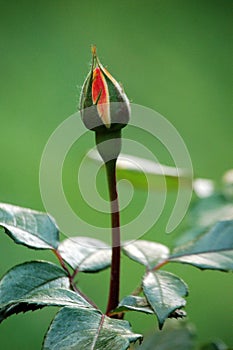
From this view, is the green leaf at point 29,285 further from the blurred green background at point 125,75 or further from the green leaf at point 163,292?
the blurred green background at point 125,75

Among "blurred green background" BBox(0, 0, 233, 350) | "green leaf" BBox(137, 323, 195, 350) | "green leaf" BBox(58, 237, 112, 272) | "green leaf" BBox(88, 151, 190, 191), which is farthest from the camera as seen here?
"blurred green background" BBox(0, 0, 233, 350)

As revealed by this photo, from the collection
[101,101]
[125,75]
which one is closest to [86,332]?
[101,101]

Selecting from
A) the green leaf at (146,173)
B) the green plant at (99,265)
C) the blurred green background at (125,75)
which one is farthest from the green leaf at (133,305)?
the blurred green background at (125,75)

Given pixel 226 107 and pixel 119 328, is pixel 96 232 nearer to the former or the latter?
pixel 119 328

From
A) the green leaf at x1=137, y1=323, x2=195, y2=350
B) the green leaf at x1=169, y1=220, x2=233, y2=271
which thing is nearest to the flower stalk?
the green leaf at x1=169, y1=220, x2=233, y2=271

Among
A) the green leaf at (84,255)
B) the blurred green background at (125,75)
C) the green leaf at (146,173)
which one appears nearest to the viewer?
the green leaf at (84,255)

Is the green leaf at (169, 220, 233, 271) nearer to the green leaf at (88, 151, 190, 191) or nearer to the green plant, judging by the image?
the green plant

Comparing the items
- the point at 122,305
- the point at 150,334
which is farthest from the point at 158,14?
the point at 122,305
